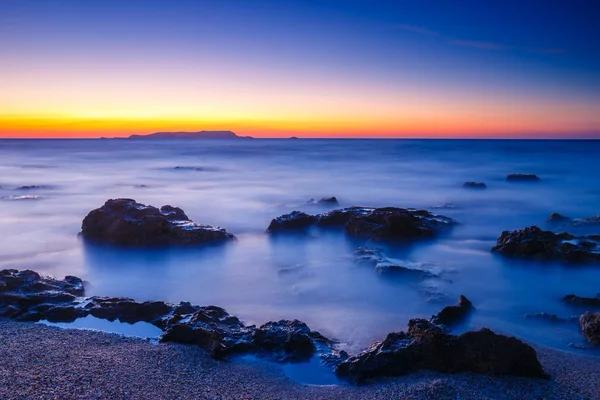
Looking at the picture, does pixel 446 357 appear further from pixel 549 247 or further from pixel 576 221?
pixel 576 221

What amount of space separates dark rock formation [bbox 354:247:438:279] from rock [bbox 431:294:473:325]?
159 cm

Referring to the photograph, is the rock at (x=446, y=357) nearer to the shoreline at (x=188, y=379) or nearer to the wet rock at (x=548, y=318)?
the shoreline at (x=188, y=379)

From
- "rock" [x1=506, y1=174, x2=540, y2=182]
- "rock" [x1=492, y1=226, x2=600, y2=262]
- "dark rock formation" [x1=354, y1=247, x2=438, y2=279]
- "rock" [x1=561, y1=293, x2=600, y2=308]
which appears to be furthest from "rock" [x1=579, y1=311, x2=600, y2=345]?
"rock" [x1=506, y1=174, x2=540, y2=182]

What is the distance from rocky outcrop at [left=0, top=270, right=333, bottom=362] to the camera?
4.67 meters

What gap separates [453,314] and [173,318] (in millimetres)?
3421

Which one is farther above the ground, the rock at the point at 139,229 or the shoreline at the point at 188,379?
the rock at the point at 139,229

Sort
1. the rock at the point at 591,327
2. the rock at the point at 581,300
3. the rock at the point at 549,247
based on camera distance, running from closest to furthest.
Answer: the rock at the point at 591,327 < the rock at the point at 581,300 < the rock at the point at 549,247

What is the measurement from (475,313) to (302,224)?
5445 mm

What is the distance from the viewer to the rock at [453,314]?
564cm

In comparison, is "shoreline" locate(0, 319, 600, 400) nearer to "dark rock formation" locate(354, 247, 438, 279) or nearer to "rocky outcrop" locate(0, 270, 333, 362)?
"rocky outcrop" locate(0, 270, 333, 362)

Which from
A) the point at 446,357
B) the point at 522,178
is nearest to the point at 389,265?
the point at 446,357

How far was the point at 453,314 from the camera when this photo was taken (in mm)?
5828

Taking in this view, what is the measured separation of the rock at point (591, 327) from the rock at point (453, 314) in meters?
1.30

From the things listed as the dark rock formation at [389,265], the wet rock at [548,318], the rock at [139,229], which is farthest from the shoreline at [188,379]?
the rock at [139,229]
